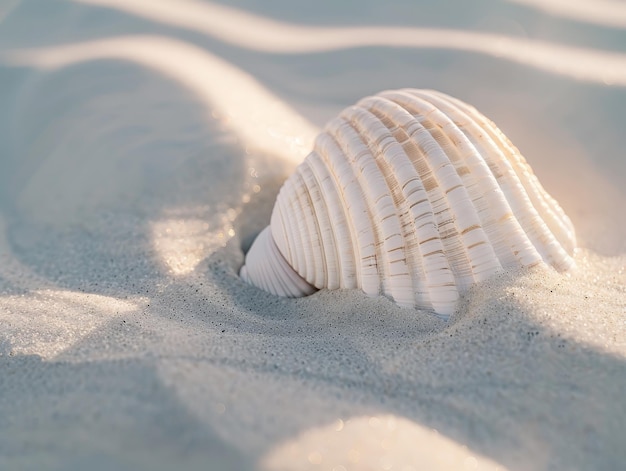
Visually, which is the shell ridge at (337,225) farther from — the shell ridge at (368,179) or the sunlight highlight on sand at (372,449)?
the sunlight highlight on sand at (372,449)

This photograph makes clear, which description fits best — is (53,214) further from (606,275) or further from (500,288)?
(606,275)

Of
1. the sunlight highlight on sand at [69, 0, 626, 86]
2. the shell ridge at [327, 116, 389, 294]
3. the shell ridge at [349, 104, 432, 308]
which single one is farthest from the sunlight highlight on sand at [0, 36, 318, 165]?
the shell ridge at [349, 104, 432, 308]

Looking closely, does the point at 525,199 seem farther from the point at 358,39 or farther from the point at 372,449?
the point at 358,39

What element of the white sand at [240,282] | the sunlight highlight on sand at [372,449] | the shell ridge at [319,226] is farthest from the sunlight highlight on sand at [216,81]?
the sunlight highlight on sand at [372,449]

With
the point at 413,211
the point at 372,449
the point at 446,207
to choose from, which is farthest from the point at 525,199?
the point at 372,449

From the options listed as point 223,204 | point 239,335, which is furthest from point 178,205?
point 239,335
